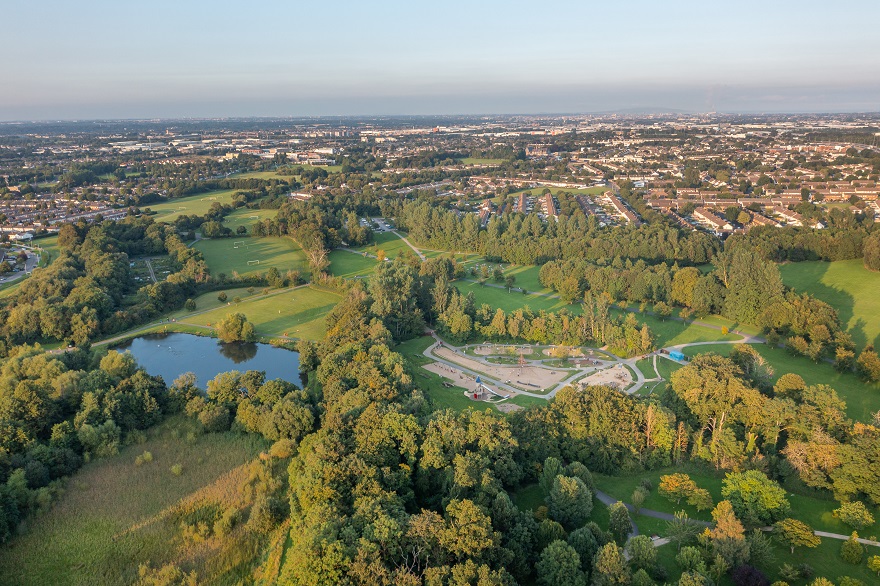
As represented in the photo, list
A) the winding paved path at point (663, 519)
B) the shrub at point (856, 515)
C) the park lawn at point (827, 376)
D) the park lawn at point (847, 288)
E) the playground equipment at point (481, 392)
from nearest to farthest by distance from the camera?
the winding paved path at point (663, 519)
the shrub at point (856, 515)
the park lawn at point (827, 376)
the playground equipment at point (481, 392)
the park lawn at point (847, 288)

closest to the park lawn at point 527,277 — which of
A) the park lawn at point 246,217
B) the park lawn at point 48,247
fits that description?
the park lawn at point 246,217

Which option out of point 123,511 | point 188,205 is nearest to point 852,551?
point 123,511

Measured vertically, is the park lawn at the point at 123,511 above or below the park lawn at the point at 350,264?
below

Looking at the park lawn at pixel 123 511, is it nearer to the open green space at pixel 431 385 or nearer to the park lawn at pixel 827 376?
the open green space at pixel 431 385

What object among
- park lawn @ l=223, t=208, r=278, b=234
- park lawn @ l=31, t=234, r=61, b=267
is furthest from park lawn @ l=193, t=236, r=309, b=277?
park lawn @ l=31, t=234, r=61, b=267

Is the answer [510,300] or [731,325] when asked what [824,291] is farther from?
[510,300]

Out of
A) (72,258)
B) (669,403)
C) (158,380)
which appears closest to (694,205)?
(669,403)

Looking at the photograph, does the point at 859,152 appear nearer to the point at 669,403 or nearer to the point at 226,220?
the point at 669,403

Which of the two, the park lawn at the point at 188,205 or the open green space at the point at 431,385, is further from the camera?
the park lawn at the point at 188,205
